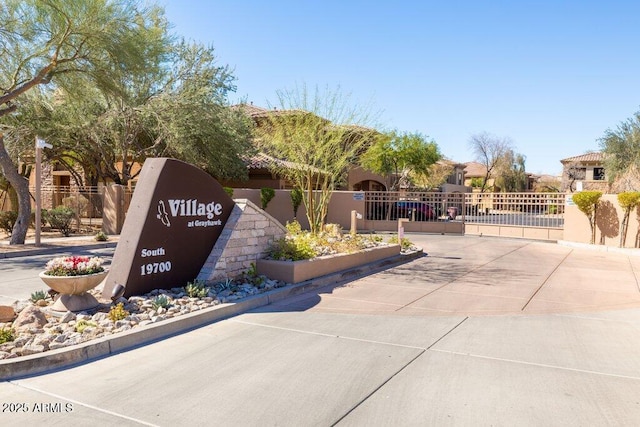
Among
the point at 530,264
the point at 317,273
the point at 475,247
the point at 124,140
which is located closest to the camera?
the point at 317,273

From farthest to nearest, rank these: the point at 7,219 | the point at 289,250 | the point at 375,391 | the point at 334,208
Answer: the point at 334,208 → the point at 7,219 → the point at 289,250 → the point at 375,391

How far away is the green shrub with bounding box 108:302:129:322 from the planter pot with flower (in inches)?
23.2

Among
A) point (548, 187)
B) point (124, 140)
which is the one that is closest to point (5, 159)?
point (124, 140)

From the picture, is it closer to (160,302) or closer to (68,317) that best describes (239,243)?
(160,302)

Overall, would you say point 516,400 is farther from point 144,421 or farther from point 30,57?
point 30,57

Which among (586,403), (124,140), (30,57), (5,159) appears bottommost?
(586,403)

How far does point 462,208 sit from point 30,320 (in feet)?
70.7

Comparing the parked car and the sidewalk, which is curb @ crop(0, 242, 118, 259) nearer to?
the sidewalk

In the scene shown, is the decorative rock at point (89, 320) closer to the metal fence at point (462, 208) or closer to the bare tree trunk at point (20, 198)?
the bare tree trunk at point (20, 198)

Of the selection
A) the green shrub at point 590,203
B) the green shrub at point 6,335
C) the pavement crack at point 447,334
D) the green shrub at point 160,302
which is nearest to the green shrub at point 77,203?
the green shrub at point 160,302

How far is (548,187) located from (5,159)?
217 feet

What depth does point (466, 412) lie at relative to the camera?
4461 millimetres

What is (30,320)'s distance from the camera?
640 centimetres

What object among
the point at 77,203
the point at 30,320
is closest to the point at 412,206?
the point at 77,203
